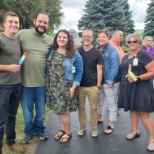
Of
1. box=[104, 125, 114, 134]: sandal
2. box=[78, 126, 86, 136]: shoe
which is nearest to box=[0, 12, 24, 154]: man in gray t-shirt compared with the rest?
box=[78, 126, 86, 136]: shoe

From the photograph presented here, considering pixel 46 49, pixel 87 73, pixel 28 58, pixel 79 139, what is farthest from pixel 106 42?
pixel 79 139

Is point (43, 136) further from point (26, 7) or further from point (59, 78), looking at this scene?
point (26, 7)

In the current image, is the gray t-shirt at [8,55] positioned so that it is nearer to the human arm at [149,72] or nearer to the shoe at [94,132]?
the shoe at [94,132]

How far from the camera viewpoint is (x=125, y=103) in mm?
4258

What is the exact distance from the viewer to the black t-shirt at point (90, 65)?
4.48m

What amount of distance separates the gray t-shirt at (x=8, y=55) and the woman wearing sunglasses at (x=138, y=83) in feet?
6.04

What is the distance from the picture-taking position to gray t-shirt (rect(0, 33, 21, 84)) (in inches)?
142

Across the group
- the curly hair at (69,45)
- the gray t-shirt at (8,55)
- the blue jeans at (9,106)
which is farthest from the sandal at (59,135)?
the curly hair at (69,45)

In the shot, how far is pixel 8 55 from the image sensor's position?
12.0ft

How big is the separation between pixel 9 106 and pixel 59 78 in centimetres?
96

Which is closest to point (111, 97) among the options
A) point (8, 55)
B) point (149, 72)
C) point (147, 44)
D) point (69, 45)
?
point (149, 72)

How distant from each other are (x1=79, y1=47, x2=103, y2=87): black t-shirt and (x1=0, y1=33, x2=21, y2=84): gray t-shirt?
128cm

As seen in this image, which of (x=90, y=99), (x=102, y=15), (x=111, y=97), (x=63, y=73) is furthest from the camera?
(x=102, y=15)

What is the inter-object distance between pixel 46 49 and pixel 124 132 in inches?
92.4
